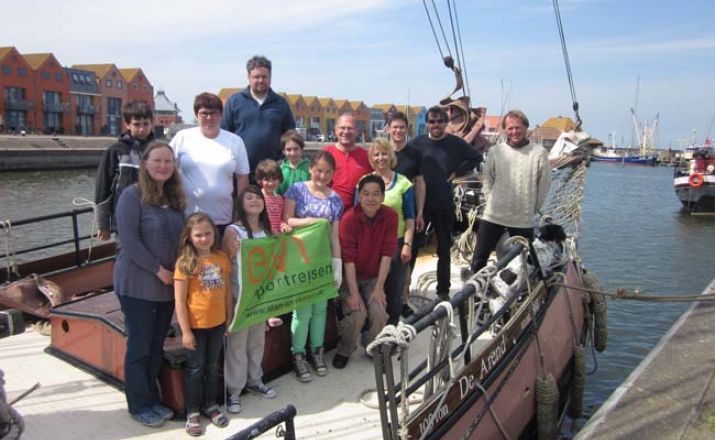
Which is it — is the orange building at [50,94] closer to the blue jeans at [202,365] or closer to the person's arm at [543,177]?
the person's arm at [543,177]

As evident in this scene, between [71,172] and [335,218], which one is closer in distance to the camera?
[335,218]

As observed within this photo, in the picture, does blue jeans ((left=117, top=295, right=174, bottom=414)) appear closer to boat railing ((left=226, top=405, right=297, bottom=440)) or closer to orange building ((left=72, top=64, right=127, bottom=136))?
boat railing ((left=226, top=405, right=297, bottom=440))

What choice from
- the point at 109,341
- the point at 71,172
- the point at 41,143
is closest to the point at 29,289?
the point at 109,341

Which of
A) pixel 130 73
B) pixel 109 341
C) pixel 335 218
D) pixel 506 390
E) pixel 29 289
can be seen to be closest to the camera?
pixel 506 390

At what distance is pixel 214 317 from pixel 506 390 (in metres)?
1.94

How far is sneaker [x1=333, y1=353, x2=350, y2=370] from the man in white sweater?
6.87 feet

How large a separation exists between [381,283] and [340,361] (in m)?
0.73

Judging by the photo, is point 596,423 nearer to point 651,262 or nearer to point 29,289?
point 29,289

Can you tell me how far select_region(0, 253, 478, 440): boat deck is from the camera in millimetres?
3463

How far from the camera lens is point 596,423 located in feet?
12.8

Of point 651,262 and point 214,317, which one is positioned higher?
point 214,317

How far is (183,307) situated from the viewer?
328 centimetres

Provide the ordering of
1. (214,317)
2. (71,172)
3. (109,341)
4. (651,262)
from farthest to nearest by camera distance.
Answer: (71,172)
(651,262)
(109,341)
(214,317)

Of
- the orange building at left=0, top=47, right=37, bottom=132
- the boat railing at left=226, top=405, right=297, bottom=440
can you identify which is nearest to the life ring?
the boat railing at left=226, top=405, right=297, bottom=440
